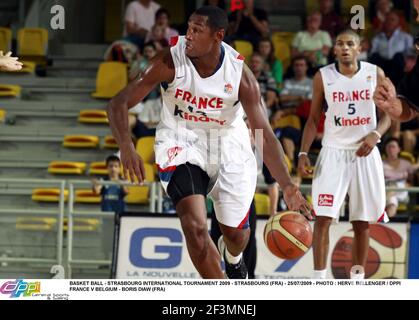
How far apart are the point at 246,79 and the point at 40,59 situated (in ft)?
21.8

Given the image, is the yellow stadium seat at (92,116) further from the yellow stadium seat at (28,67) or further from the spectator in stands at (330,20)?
the spectator in stands at (330,20)

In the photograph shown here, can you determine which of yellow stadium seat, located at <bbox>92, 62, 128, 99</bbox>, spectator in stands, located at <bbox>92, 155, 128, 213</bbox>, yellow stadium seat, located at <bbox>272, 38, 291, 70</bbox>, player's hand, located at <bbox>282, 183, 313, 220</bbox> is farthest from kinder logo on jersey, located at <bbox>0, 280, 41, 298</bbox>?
yellow stadium seat, located at <bbox>272, 38, 291, 70</bbox>

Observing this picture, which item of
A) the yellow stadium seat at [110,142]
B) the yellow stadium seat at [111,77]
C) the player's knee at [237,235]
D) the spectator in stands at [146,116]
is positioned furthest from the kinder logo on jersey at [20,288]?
the yellow stadium seat at [111,77]

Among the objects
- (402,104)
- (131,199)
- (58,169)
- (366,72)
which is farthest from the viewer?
(58,169)

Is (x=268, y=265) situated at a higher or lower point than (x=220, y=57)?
lower

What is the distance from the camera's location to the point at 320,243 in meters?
9.22

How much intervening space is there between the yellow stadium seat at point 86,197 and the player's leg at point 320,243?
3.63 m

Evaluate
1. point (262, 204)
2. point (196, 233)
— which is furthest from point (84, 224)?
point (196, 233)

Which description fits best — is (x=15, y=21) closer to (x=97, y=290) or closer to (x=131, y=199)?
(x=131, y=199)

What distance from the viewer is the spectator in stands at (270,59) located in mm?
12672

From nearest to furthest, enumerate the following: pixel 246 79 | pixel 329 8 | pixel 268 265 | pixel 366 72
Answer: pixel 246 79, pixel 366 72, pixel 268 265, pixel 329 8

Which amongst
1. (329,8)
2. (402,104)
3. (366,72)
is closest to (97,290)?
(402,104)

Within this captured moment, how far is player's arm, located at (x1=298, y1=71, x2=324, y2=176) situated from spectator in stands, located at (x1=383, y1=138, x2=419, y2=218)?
8.07 feet

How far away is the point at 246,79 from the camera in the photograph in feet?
26.0
